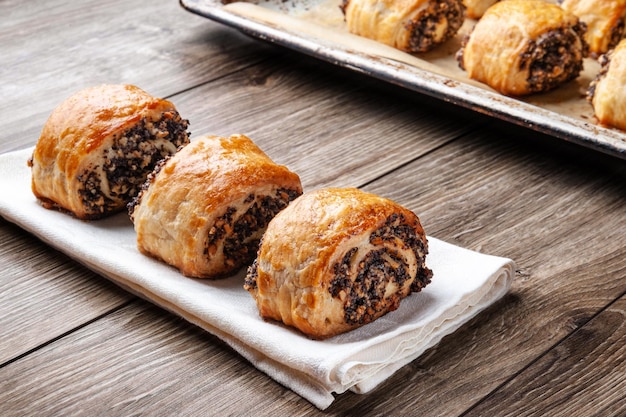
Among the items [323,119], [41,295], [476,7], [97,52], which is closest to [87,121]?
[41,295]

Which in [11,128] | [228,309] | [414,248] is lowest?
[11,128]

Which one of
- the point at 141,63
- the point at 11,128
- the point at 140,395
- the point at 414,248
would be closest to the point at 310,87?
the point at 141,63

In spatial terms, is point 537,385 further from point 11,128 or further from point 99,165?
point 11,128

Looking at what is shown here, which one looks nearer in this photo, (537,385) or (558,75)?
(537,385)

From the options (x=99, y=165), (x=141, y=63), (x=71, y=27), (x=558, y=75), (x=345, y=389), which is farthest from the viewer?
(x=71, y=27)

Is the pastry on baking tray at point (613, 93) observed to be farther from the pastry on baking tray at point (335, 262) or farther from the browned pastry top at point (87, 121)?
the browned pastry top at point (87, 121)

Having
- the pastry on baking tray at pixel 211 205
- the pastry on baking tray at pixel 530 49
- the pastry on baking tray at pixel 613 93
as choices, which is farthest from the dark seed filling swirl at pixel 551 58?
the pastry on baking tray at pixel 211 205
